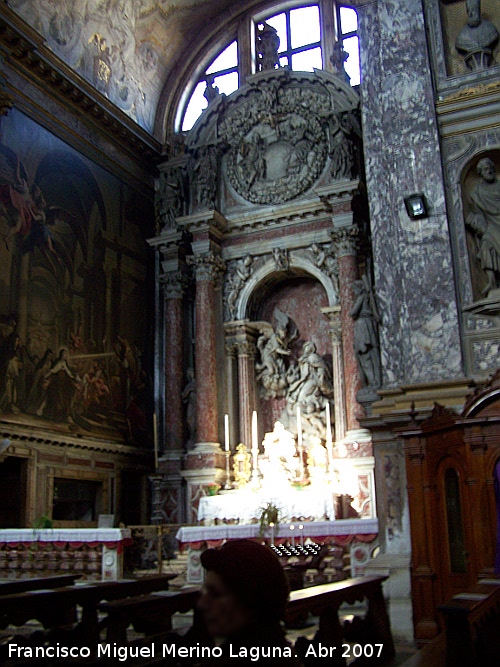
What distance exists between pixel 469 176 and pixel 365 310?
2.52 meters

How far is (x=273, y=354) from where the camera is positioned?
1611cm

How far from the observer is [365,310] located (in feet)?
37.0

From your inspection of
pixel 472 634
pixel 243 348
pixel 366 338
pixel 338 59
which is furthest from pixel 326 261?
pixel 472 634

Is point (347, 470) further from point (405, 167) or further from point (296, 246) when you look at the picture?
point (405, 167)

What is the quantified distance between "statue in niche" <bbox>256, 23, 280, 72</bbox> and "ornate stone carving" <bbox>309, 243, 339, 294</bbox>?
4.84 m

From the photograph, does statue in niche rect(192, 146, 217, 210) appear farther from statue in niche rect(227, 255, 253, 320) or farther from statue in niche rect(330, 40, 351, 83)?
statue in niche rect(330, 40, 351, 83)

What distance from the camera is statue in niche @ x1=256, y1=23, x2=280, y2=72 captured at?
56.7 ft

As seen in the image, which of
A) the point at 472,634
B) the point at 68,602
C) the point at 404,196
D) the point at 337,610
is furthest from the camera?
the point at 404,196

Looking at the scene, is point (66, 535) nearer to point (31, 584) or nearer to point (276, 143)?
point (31, 584)

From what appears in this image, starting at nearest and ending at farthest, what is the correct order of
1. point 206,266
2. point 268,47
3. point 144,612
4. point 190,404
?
1. point 144,612
2. point 190,404
3. point 206,266
4. point 268,47

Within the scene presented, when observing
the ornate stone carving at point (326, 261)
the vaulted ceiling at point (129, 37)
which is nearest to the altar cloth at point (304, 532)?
the ornate stone carving at point (326, 261)

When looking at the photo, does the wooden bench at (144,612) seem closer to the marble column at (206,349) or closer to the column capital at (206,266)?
the marble column at (206,349)

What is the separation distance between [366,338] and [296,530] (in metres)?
3.28

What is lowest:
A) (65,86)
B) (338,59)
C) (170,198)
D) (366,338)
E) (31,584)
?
(31,584)
